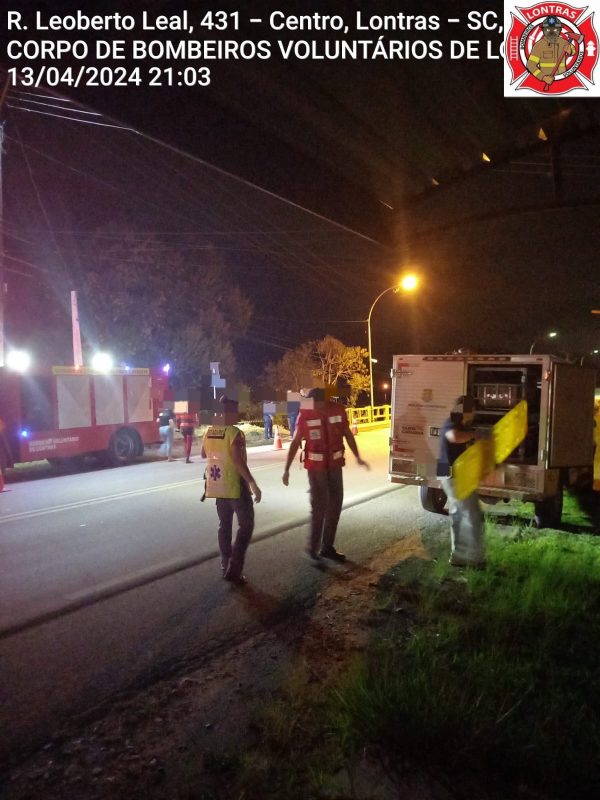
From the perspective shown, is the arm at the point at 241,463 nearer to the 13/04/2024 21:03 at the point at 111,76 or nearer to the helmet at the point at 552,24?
the 13/04/2024 21:03 at the point at 111,76

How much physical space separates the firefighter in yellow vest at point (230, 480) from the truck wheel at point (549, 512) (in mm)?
4418

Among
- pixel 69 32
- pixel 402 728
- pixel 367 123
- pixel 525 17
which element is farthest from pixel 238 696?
pixel 525 17

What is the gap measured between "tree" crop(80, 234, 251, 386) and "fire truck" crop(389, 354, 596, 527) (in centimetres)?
2295

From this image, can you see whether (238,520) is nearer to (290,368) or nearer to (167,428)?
(167,428)

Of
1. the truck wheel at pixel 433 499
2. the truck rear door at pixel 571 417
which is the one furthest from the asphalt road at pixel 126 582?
the truck rear door at pixel 571 417

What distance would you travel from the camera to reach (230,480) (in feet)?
18.4

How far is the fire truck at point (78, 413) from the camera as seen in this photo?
1377 centimetres

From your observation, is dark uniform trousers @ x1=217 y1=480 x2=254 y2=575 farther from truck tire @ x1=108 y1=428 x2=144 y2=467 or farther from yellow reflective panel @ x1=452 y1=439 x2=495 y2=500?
truck tire @ x1=108 y1=428 x2=144 y2=467

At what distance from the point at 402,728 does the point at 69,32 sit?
15.0 feet

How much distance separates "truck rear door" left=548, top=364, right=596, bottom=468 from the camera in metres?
8.04

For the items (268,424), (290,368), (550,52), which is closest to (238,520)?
(550,52)

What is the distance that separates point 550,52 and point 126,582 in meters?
5.70

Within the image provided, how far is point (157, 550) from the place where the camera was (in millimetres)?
7078

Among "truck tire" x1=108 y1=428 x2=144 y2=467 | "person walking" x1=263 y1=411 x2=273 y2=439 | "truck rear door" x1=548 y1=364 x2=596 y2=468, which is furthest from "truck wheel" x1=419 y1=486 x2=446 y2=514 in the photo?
"person walking" x1=263 y1=411 x2=273 y2=439
